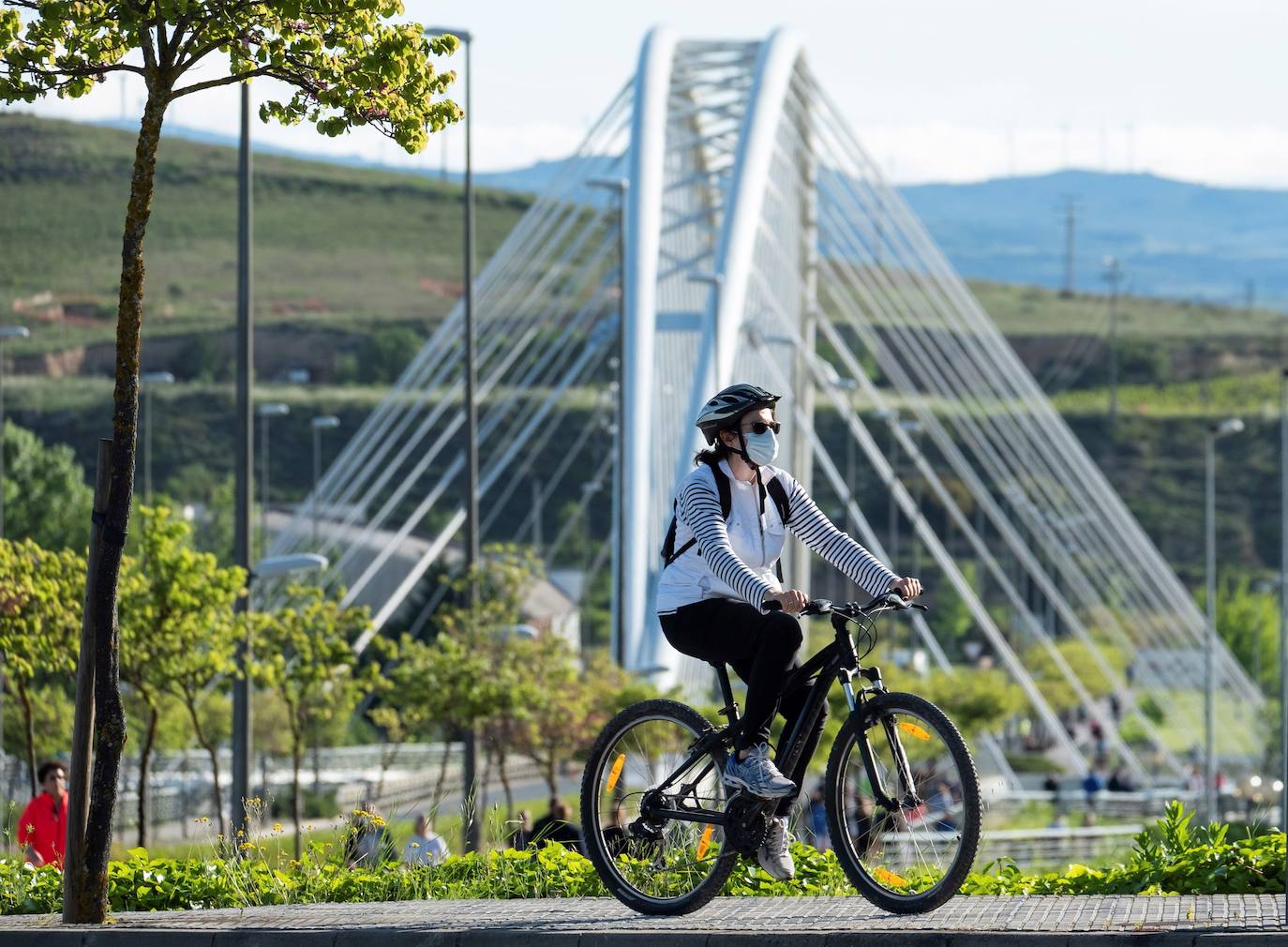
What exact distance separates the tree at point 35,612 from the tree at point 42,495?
29.2 meters

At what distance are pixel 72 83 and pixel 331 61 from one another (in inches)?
41.1

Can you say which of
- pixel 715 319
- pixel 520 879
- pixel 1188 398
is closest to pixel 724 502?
pixel 520 879

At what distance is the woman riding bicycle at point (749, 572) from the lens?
24.2 feet

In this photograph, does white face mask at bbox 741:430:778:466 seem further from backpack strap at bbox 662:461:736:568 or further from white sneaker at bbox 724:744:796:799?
white sneaker at bbox 724:744:796:799

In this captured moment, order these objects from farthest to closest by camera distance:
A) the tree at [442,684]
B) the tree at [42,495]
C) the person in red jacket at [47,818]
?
the tree at [42,495] → the tree at [442,684] → the person in red jacket at [47,818]

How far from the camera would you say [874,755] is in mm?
7336

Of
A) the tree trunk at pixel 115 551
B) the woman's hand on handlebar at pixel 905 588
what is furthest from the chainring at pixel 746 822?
the tree trunk at pixel 115 551

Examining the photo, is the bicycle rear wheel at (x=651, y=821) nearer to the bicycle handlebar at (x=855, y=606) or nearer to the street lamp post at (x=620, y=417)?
the bicycle handlebar at (x=855, y=606)

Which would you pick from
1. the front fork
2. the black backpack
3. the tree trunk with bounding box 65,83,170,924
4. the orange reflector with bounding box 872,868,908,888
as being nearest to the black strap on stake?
the tree trunk with bounding box 65,83,170,924

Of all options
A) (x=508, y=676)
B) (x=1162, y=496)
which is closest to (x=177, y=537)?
(x=508, y=676)

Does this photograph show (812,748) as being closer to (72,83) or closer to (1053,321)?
(72,83)

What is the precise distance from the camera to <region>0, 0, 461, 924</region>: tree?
8109mm

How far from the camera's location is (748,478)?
25.2ft

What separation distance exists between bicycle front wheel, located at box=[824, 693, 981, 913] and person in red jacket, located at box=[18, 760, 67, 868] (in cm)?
512
